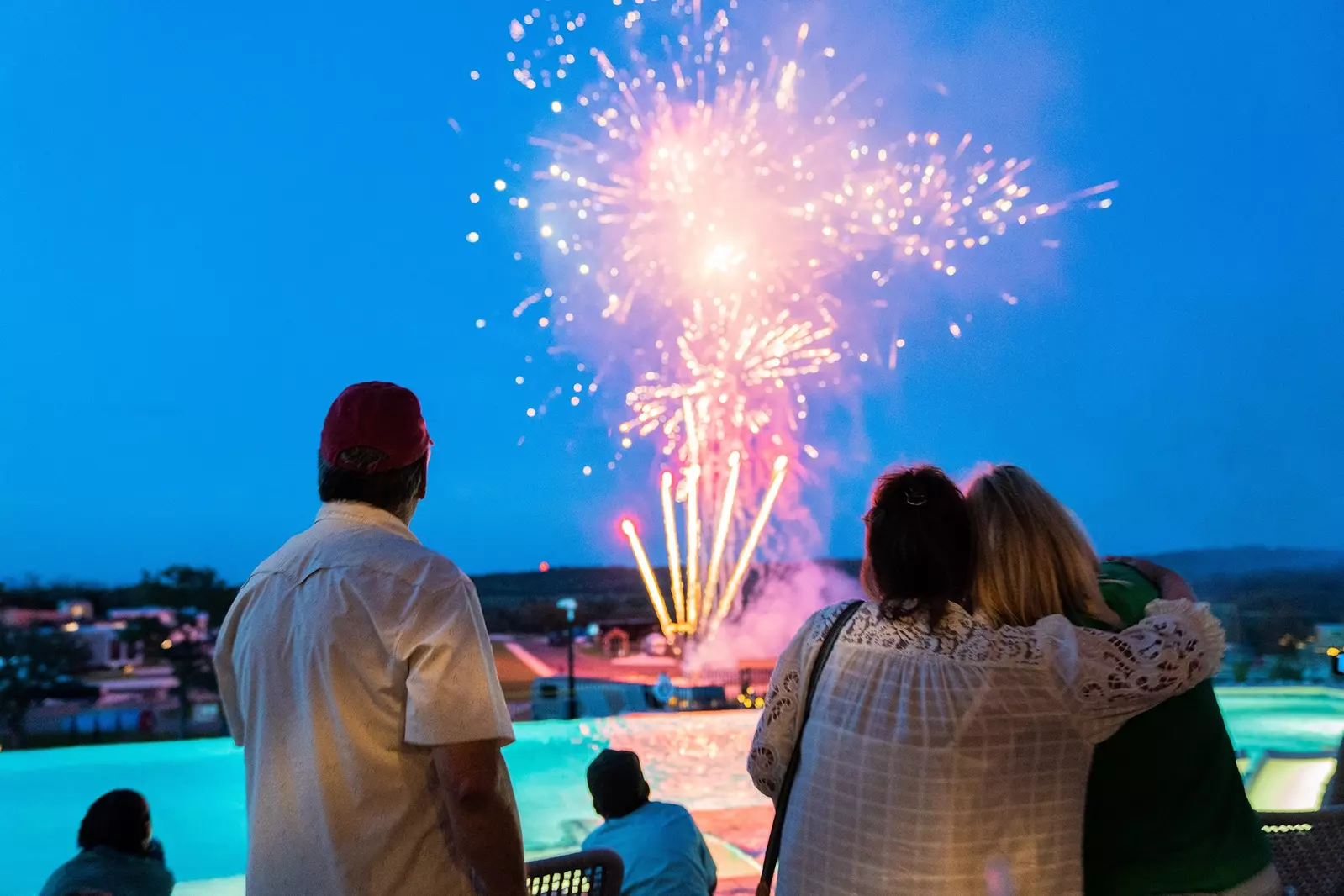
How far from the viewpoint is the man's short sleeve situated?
1.30 meters

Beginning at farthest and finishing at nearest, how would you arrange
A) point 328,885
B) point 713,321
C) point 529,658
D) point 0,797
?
1. point 529,658
2. point 713,321
3. point 0,797
4. point 328,885

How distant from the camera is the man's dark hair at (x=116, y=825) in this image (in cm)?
252

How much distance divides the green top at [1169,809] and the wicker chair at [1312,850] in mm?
661

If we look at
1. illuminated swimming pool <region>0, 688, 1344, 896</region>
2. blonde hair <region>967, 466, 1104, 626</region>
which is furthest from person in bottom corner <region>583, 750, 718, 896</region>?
illuminated swimming pool <region>0, 688, 1344, 896</region>

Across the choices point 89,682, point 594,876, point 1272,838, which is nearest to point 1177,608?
point 1272,838

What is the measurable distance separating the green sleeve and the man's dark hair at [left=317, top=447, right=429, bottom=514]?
1.02 m

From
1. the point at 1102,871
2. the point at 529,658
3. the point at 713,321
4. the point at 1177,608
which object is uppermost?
the point at 713,321

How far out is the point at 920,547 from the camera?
1.54 m

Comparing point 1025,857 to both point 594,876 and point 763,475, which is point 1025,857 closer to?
point 594,876

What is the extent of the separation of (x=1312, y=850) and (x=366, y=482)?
1866 millimetres

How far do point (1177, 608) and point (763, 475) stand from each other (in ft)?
46.9

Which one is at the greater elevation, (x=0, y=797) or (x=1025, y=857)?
(x=1025, y=857)

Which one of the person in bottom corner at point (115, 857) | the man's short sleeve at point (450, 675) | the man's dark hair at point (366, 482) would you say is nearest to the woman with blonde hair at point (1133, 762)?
the man's short sleeve at point (450, 675)

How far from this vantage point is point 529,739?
10.2 metres
